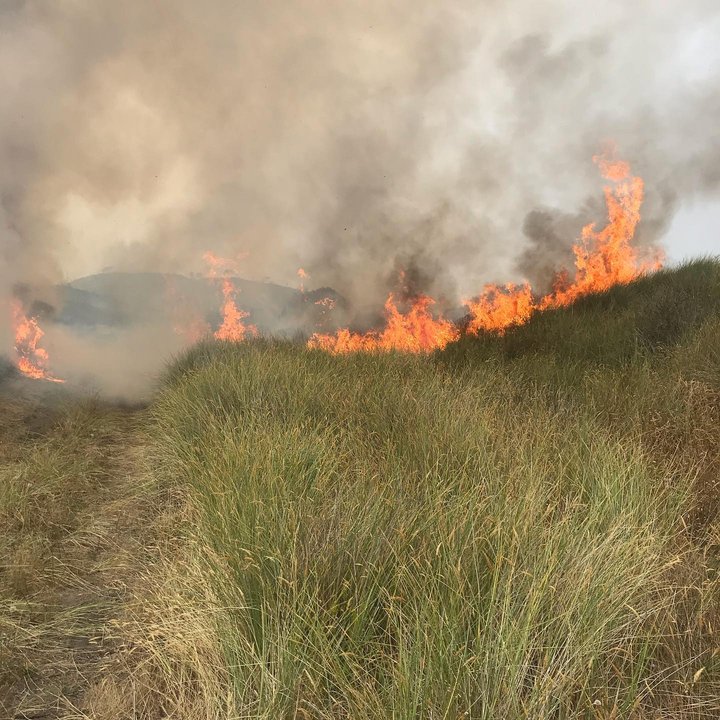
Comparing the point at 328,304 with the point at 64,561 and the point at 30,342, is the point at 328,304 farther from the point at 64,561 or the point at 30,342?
the point at 64,561

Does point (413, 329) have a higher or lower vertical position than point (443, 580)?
higher

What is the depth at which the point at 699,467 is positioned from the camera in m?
3.14

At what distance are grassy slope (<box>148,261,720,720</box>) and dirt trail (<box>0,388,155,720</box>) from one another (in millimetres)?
511

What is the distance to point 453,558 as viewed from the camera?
1.67 meters

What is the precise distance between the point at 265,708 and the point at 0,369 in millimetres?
11532

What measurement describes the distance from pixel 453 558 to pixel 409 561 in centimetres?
26

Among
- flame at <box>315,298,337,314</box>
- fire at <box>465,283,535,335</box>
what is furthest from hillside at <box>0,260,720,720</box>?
flame at <box>315,298,337,314</box>

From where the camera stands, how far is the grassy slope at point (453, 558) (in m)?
1.38

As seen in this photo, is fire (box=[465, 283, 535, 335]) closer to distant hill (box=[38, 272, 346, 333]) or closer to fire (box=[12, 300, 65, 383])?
distant hill (box=[38, 272, 346, 333])

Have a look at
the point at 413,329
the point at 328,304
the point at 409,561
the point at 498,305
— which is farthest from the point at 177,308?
the point at 409,561

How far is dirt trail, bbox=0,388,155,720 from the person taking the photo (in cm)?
213

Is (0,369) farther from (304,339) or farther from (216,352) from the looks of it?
(304,339)

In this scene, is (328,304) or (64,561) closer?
(64,561)

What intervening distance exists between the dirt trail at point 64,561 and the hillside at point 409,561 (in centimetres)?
3
